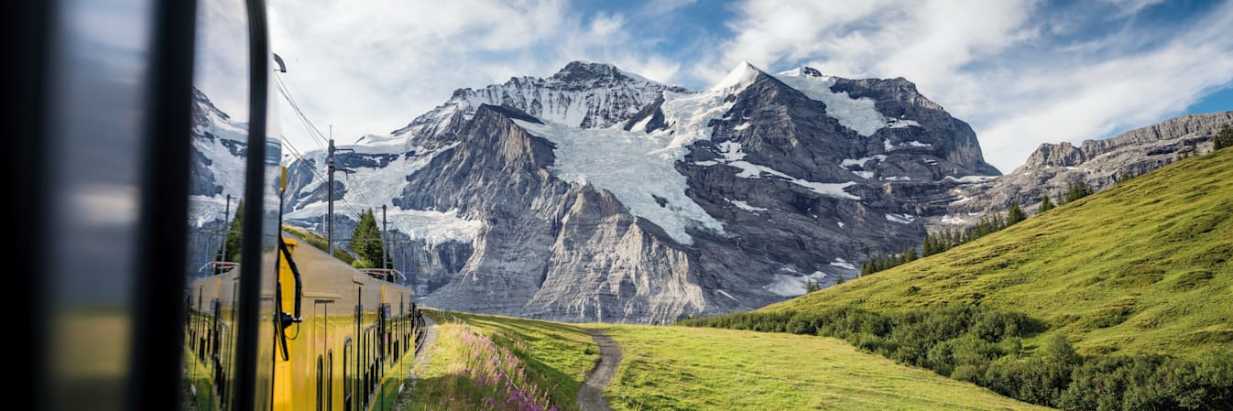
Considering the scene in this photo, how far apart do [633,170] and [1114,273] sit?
314 feet

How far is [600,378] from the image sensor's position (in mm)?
20375

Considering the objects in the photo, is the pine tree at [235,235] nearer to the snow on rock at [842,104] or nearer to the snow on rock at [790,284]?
the snow on rock at [790,284]

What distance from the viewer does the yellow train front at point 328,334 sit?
2898 mm

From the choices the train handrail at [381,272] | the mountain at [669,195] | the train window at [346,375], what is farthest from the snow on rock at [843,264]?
the train window at [346,375]

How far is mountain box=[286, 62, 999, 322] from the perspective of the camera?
93.5m

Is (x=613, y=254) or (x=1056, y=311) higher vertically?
(x=613, y=254)

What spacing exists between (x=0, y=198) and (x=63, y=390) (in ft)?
0.52

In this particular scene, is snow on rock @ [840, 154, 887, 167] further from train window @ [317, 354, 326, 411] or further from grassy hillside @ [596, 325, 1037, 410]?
train window @ [317, 354, 326, 411]

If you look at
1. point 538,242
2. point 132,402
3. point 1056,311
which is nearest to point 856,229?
point 538,242

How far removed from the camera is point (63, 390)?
60 cm

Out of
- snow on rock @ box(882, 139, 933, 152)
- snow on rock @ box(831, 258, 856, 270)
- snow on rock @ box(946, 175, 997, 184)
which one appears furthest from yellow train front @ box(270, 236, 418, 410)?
snow on rock @ box(882, 139, 933, 152)

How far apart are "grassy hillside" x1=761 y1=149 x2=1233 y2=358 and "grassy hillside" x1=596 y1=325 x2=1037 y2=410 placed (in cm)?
705

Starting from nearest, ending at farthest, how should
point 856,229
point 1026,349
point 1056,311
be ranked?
point 1026,349
point 1056,311
point 856,229

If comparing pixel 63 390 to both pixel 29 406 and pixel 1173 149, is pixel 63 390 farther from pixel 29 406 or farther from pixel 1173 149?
pixel 1173 149
